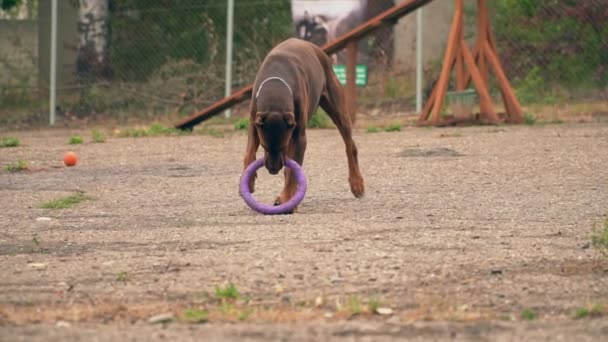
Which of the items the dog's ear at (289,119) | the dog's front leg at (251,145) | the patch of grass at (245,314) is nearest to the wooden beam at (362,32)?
the dog's front leg at (251,145)

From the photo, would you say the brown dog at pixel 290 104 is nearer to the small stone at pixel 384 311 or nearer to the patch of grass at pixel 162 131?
the small stone at pixel 384 311

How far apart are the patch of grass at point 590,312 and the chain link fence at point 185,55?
43.6 feet

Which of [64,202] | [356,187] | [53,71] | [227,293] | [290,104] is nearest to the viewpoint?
[227,293]

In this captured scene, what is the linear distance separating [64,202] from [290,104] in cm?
211

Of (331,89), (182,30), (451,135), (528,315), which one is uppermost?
(331,89)

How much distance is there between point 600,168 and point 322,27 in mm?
8779

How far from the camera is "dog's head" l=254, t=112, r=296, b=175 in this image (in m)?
8.94

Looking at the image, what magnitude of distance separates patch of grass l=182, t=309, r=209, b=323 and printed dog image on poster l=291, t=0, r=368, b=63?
14.6 meters

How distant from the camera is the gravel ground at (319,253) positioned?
5551mm

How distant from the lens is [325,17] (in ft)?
66.4

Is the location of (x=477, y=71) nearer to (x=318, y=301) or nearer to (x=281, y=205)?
(x=281, y=205)

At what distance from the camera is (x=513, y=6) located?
745 inches

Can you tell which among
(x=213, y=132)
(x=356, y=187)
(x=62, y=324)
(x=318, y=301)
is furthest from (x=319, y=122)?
(x=62, y=324)

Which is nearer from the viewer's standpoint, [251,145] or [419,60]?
[251,145]
